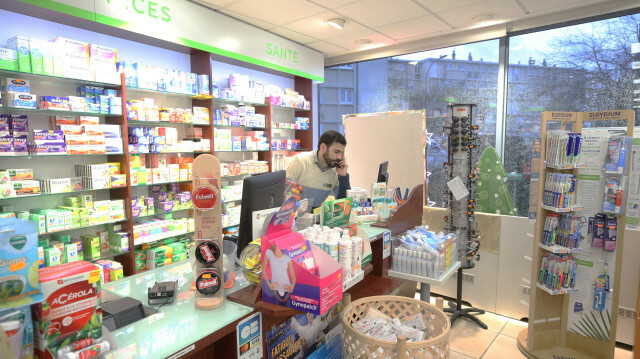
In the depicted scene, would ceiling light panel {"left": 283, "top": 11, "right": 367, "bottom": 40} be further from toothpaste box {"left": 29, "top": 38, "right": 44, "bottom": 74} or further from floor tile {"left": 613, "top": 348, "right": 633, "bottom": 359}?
floor tile {"left": 613, "top": 348, "right": 633, "bottom": 359}

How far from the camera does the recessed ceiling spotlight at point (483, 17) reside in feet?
14.7

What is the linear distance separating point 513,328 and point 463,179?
5.16 feet

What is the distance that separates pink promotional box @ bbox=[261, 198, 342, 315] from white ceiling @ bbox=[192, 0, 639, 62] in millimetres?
3414

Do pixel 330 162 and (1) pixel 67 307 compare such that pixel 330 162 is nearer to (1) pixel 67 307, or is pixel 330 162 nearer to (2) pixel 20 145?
(2) pixel 20 145

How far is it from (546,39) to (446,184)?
→ 108 inches

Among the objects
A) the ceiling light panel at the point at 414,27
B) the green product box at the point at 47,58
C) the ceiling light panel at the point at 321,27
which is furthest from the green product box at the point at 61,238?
the ceiling light panel at the point at 414,27

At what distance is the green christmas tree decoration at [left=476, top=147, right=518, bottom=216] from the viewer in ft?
13.2

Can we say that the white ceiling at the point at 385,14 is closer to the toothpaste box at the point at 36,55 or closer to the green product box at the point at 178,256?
the toothpaste box at the point at 36,55

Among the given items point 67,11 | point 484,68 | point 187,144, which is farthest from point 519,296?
point 67,11

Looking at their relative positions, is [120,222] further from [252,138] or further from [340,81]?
[340,81]

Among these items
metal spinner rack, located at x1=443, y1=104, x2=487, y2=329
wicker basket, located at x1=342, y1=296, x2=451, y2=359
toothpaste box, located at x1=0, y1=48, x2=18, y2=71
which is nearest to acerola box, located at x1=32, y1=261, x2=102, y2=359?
wicker basket, located at x1=342, y1=296, x2=451, y2=359

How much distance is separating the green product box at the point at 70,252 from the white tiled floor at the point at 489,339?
344 centimetres

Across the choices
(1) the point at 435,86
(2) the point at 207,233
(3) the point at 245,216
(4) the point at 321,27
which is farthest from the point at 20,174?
(1) the point at 435,86

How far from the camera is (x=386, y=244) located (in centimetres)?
240
